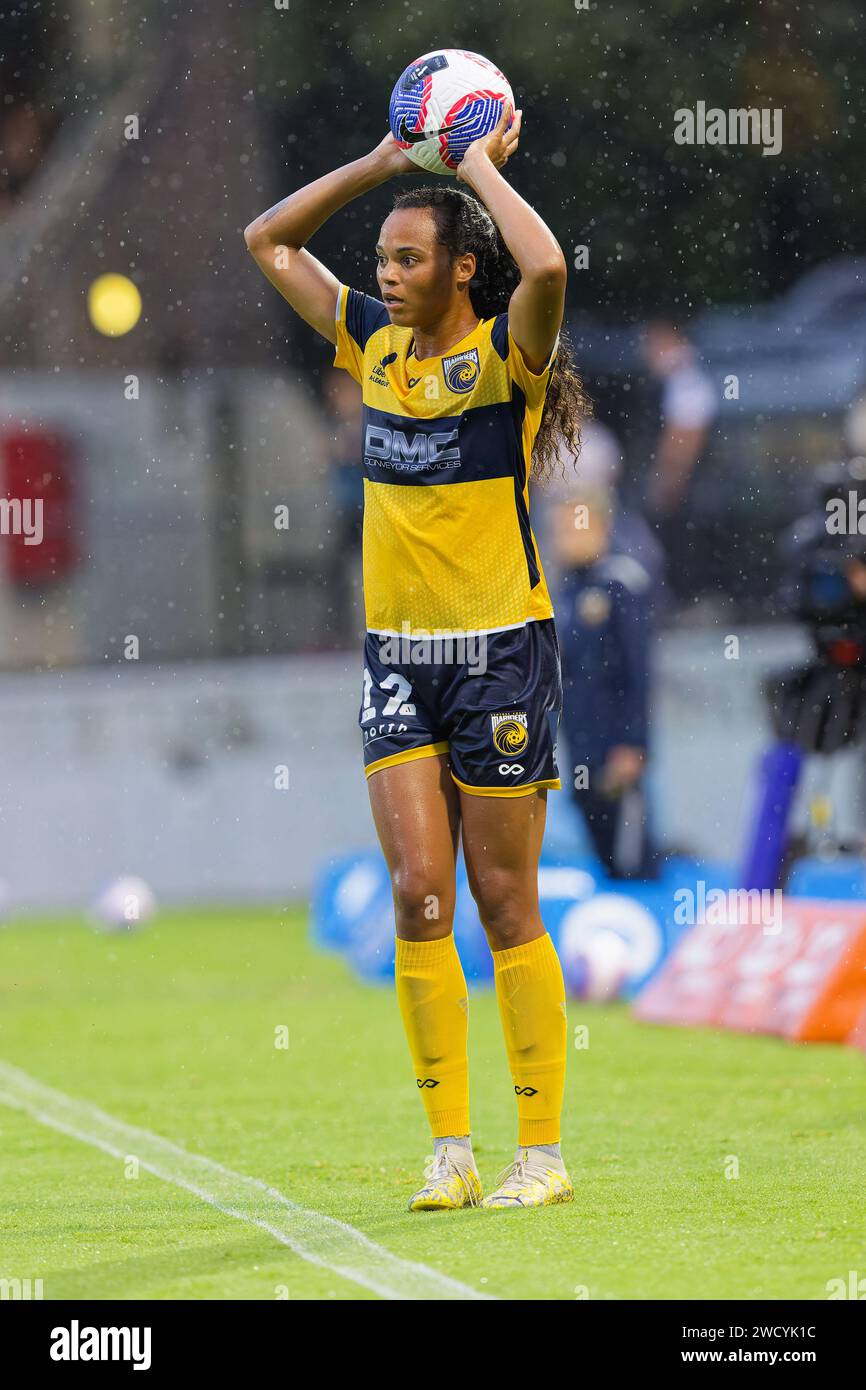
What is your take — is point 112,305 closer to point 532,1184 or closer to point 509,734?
point 509,734

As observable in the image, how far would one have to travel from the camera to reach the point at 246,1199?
5340 mm

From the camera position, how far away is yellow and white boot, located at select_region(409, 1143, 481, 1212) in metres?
5.06

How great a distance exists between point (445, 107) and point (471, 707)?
4.72ft

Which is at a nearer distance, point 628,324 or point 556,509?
point 556,509

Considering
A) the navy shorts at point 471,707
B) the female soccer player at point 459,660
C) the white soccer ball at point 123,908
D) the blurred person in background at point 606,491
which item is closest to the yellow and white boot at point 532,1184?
the female soccer player at point 459,660

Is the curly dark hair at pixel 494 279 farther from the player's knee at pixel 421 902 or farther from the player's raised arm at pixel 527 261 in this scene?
the player's knee at pixel 421 902

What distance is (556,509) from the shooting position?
11195mm

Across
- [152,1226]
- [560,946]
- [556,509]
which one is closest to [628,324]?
[556,509]

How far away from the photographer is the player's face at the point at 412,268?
201 inches

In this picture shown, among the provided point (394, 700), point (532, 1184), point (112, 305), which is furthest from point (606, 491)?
point (112, 305)

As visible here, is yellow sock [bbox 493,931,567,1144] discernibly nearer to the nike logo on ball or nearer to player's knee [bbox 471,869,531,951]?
player's knee [bbox 471,869,531,951]
